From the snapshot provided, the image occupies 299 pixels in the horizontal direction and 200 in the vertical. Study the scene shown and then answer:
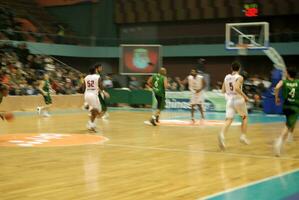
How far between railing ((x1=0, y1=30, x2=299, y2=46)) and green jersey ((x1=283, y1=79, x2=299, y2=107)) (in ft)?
67.3

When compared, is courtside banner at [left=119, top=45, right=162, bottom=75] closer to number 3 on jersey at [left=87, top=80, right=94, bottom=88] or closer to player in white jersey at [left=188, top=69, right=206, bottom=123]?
player in white jersey at [left=188, top=69, right=206, bottom=123]

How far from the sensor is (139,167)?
8570mm

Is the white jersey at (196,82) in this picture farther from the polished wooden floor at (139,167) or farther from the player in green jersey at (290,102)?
the player in green jersey at (290,102)

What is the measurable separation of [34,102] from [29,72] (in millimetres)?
4076

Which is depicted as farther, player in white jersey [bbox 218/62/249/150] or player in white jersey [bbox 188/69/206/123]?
player in white jersey [bbox 188/69/206/123]

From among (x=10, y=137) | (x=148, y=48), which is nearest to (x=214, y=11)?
(x=148, y=48)

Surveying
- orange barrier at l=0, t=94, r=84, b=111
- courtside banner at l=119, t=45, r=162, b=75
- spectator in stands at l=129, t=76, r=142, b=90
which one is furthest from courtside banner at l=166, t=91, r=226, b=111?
orange barrier at l=0, t=94, r=84, b=111

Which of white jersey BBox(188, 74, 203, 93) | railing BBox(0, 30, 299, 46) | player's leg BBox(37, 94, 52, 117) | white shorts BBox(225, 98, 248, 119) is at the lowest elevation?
player's leg BBox(37, 94, 52, 117)

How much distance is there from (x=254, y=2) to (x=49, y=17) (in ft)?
52.1

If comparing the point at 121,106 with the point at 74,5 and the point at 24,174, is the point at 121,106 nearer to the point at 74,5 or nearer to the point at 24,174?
the point at 74,5

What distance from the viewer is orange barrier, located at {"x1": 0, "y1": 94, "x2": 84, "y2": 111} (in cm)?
2442

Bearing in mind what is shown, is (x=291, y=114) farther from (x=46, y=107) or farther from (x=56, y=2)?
(x=56, y=2)

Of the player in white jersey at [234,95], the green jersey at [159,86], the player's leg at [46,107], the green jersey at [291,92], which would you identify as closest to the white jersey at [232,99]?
the player in white jersey at [234,95]

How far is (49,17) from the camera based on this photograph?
38719 mm
